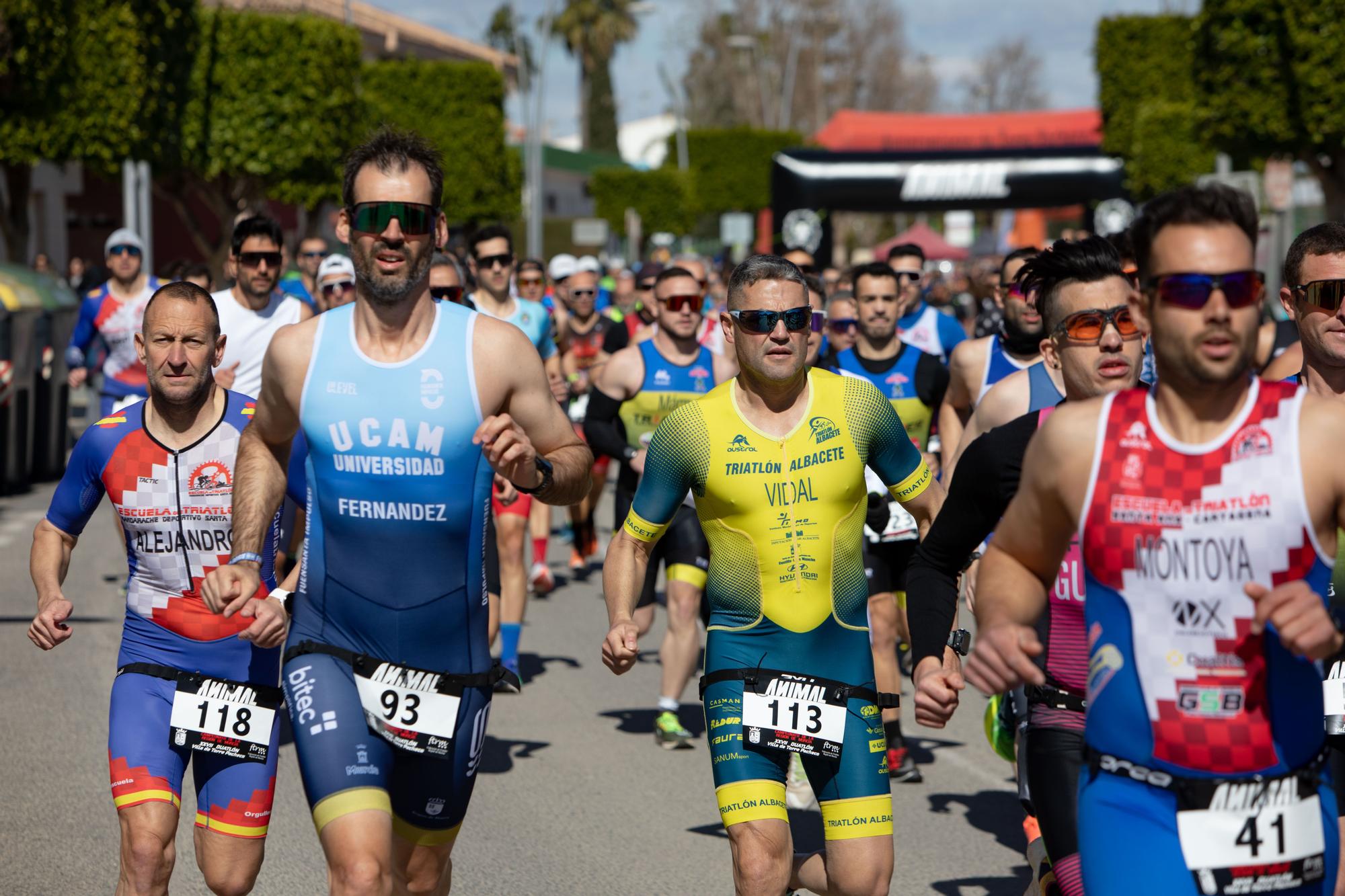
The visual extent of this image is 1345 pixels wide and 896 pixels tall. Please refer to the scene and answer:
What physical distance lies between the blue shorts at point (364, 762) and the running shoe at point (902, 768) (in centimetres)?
339

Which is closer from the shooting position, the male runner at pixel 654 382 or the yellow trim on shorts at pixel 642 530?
the yellow trim on shorts at pixel 642 530

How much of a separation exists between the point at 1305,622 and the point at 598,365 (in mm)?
8959

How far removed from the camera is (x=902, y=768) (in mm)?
7422

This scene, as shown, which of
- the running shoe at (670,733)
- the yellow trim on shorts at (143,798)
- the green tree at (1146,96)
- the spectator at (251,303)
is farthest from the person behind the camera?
the green tree at (1146,96)

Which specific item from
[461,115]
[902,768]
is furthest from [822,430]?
[461,115]

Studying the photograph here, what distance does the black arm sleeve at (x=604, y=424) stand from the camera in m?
8.57

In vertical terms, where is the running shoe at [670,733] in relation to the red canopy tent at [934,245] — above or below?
below

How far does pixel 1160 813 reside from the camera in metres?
3.08

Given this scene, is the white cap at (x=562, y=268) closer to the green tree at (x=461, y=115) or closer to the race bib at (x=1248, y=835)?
the race bib at (x=1248, y=835)

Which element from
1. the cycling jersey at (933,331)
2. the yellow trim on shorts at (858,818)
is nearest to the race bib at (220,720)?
the yellow trim on shorts at (858,818)

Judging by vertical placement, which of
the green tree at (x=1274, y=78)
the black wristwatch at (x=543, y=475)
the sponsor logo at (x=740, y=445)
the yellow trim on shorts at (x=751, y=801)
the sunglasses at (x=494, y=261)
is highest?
the green tree at (x=1274, y=78)

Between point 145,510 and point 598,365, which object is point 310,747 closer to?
point 145,510

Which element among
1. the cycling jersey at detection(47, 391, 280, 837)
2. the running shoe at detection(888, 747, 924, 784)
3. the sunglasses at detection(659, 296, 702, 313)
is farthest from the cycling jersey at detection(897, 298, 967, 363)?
the cycling jersey at detection(47, 391, 280, 837)

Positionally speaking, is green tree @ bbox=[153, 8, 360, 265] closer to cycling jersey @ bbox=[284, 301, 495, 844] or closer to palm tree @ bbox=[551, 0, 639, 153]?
cycling jersey @ bbox=[284, 301, 495, 844]
